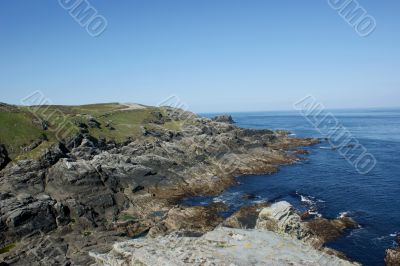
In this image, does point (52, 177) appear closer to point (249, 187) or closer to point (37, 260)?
point (37, 260)

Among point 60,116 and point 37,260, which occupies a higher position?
point 60,116

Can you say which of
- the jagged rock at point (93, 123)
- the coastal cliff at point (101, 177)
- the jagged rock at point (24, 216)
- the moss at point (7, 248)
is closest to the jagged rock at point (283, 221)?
the coastal cliff at point (101, 177)

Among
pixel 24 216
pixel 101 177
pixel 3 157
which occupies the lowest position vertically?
pixel 24 216

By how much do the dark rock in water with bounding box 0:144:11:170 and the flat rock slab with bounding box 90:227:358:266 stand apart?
50.7m

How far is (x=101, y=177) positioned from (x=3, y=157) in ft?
58.7

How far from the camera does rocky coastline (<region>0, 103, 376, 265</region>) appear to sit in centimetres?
4012

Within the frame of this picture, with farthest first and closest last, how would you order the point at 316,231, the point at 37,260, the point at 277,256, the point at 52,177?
the point at 52,177 → the point at 316,231 → the point at 37,260 → the point at 277,256

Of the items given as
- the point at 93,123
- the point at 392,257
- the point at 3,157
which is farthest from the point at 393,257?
the point at 93,123

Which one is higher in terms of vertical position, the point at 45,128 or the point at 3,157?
Answer: the point at 45,128

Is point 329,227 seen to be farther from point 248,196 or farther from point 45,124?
point 45,124

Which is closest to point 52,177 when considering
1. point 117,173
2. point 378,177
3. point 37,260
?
point 117,173

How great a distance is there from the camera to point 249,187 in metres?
71.8

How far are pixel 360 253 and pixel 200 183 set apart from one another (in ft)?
118

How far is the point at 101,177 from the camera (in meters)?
65.6
